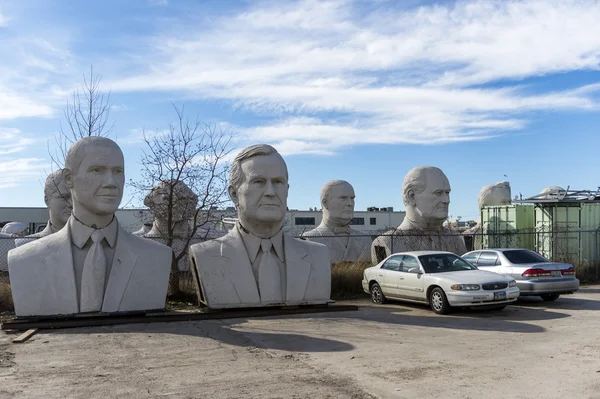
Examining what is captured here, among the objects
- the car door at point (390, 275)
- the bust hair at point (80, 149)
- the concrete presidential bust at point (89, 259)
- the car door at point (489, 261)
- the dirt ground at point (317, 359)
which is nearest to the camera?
the dirt ground at point (317, 359)

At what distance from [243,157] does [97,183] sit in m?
3.01

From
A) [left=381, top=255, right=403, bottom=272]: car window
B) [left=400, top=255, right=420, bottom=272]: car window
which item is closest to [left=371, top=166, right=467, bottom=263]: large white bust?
[left=381, top=255, right=403, bottom=272]: car window

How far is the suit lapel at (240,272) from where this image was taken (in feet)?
40.5

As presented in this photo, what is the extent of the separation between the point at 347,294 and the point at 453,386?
9.97 m

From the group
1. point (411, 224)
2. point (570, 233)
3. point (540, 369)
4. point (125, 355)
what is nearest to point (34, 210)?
point (411, 224)

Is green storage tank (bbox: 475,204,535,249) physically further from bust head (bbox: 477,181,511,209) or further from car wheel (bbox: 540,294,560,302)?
car wheel (bbox: 540,294,560,302)

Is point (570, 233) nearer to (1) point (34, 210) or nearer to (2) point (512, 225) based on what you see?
(2) point (512, 225)

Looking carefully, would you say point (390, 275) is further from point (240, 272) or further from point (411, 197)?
point (411, 197)

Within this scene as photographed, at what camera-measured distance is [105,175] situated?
1120cm

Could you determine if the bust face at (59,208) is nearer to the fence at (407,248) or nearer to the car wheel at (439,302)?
the fence at (407,248)

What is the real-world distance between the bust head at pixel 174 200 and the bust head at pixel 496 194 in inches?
776

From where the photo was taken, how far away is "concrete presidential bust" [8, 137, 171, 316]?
1088 cm

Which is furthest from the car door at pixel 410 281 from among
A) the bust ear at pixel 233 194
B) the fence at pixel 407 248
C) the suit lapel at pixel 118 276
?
the suit lapel at pixel 118 276

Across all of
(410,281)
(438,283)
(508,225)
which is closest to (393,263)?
(410,281)
